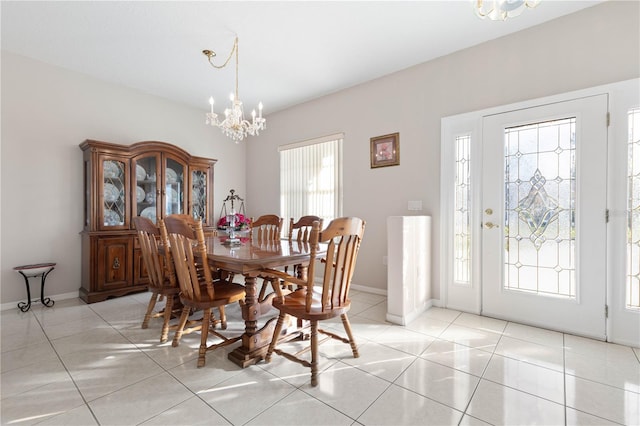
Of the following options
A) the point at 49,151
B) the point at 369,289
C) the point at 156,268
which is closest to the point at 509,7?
the point at 156,268

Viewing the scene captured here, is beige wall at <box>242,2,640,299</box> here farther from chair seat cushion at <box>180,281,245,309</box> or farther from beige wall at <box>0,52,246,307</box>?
beige wall at <box>0,52,246,307</box>

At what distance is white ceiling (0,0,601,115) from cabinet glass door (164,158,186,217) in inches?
43.6

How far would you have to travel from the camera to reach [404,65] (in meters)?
3.34

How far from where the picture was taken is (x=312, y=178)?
443cm

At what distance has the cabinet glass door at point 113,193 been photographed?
343cm

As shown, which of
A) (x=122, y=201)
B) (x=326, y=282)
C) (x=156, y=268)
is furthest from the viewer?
(x=122, y=201)

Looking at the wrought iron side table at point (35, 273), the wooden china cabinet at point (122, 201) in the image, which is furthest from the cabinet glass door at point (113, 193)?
the wrought iron side table at point (35, 273)

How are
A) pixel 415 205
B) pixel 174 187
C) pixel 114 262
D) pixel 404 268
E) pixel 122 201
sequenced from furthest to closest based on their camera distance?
pixel 174 187, pixel 122 201, pixel 114 262, pixel 415 205, pixel 404 268

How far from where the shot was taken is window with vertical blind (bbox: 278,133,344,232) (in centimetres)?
414

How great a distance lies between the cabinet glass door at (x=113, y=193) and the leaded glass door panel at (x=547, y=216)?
419 cm

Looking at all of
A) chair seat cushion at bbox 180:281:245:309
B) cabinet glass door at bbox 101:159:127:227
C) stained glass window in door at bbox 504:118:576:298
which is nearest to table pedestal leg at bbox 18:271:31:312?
cabinet glass door at bbox 101:159:127:227

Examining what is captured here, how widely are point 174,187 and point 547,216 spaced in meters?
4.42

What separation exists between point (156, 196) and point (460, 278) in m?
3.90

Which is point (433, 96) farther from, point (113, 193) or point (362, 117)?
point (113, 193)
